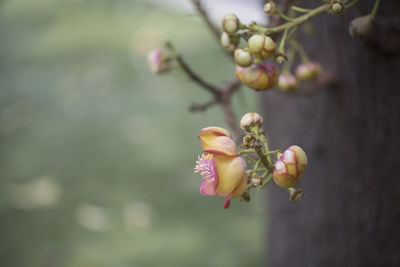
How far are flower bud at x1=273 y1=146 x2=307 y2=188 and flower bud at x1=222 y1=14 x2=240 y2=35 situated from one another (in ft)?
0.50

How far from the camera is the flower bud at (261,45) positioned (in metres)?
0.44

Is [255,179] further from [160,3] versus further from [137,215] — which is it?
[160,3]

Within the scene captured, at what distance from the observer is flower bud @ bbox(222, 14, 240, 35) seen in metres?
0.49

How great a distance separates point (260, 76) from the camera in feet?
1.62

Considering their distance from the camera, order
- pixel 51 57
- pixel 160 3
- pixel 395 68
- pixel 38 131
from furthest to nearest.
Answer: pixel 160 3, pixel 51 57, pixel 38 131, pixel 395 68

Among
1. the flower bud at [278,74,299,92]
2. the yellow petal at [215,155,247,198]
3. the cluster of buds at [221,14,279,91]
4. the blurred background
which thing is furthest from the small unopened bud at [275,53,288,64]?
the blurred background

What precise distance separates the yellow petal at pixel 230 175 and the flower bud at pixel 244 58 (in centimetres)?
11

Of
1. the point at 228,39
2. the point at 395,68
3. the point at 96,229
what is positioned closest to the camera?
the point at 228,39

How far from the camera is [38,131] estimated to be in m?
3.07

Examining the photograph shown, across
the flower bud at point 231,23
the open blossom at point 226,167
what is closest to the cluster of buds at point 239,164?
the open blossom at point 226,167

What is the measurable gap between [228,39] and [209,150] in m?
0.18

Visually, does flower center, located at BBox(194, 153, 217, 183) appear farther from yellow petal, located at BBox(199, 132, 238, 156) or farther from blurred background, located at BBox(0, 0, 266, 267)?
blurred background, located at BBox(0, 0, 266, 267)

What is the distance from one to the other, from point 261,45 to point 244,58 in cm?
3

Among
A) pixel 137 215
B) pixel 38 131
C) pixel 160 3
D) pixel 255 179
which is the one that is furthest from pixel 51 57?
pixel 255 179
